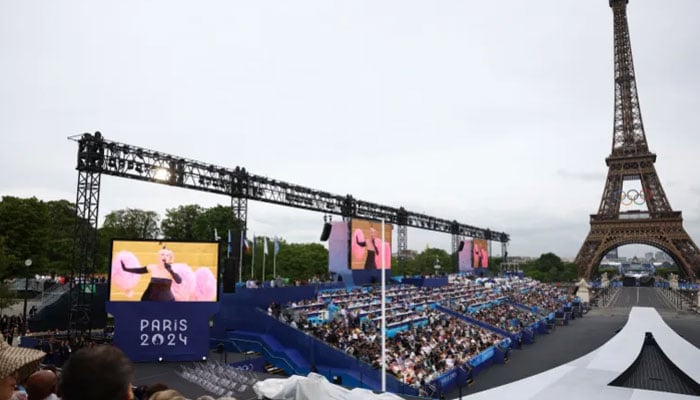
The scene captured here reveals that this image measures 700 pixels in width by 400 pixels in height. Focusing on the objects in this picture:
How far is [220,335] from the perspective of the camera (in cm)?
2248

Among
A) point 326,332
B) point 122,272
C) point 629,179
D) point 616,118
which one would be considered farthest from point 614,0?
point 122,272

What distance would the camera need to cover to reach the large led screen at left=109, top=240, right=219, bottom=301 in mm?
17203

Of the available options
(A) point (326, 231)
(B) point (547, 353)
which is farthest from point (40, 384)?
(A) point (326, 231)

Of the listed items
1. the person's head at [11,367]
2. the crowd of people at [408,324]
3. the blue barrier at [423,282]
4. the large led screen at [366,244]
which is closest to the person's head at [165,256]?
the crowd of people at [408,324]

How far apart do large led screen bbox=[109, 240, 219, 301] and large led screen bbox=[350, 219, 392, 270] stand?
1808 cm

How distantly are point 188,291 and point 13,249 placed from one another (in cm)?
2866

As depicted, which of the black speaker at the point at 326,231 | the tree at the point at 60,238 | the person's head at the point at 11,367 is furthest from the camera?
the tree at the point at 60,238

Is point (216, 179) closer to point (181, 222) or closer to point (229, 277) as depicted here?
point (229, 277)

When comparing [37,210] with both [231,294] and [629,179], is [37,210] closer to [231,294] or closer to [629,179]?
[231,294]

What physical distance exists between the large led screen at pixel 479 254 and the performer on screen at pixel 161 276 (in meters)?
53.5

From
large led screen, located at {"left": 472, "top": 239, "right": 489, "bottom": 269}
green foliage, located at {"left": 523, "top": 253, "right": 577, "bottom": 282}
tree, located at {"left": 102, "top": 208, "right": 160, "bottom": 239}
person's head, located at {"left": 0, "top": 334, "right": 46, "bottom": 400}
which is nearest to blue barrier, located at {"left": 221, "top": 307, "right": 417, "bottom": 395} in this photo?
person's head, located at {"left": 0, "top": 334, "right": 46, "bottom": 400}

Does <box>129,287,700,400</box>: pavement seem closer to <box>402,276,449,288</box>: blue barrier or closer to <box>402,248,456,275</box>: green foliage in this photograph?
<box>402,276,449,288</box>: blue barrier

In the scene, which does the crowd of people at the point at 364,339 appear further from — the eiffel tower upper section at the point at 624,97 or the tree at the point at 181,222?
the eiffel tower upper section at the point at 624,97

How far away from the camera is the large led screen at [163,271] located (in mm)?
17203
